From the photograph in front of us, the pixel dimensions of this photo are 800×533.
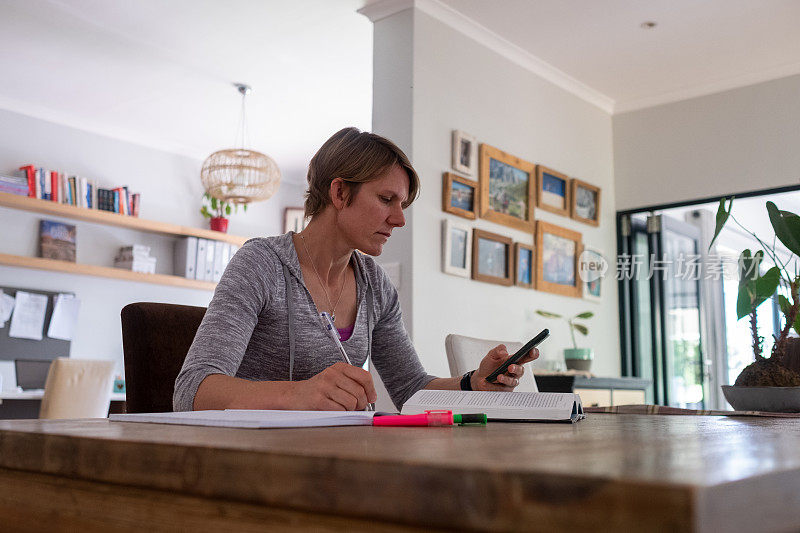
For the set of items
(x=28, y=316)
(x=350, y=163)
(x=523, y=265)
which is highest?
(x=523, y=265)

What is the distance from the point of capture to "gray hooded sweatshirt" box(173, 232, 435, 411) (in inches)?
51.6

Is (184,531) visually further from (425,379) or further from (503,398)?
(425,379)

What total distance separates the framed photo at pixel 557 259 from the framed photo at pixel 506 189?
0.14m

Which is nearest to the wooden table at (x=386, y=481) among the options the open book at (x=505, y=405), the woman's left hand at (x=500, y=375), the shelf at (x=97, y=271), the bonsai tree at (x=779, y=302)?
the open book at (x=505, y=405)

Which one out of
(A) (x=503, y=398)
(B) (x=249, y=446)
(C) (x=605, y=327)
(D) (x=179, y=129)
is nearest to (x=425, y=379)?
(A) (x=503, y=398)

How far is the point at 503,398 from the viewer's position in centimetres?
119

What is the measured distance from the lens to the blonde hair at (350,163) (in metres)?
1.69

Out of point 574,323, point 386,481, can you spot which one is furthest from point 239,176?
point 386,481

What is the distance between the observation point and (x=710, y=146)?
4.87 meters

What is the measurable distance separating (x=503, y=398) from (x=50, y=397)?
360 centimetres

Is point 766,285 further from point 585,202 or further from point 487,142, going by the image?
point 585,202

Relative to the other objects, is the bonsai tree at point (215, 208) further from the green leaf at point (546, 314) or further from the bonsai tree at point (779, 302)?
the bonsai tree at point (779, 302)

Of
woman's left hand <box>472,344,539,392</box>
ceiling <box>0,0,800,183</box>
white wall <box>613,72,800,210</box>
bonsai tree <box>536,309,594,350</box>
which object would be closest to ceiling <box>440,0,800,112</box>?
ceiling <box>0,0,800,183</box>

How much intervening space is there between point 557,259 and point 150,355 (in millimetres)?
3424
